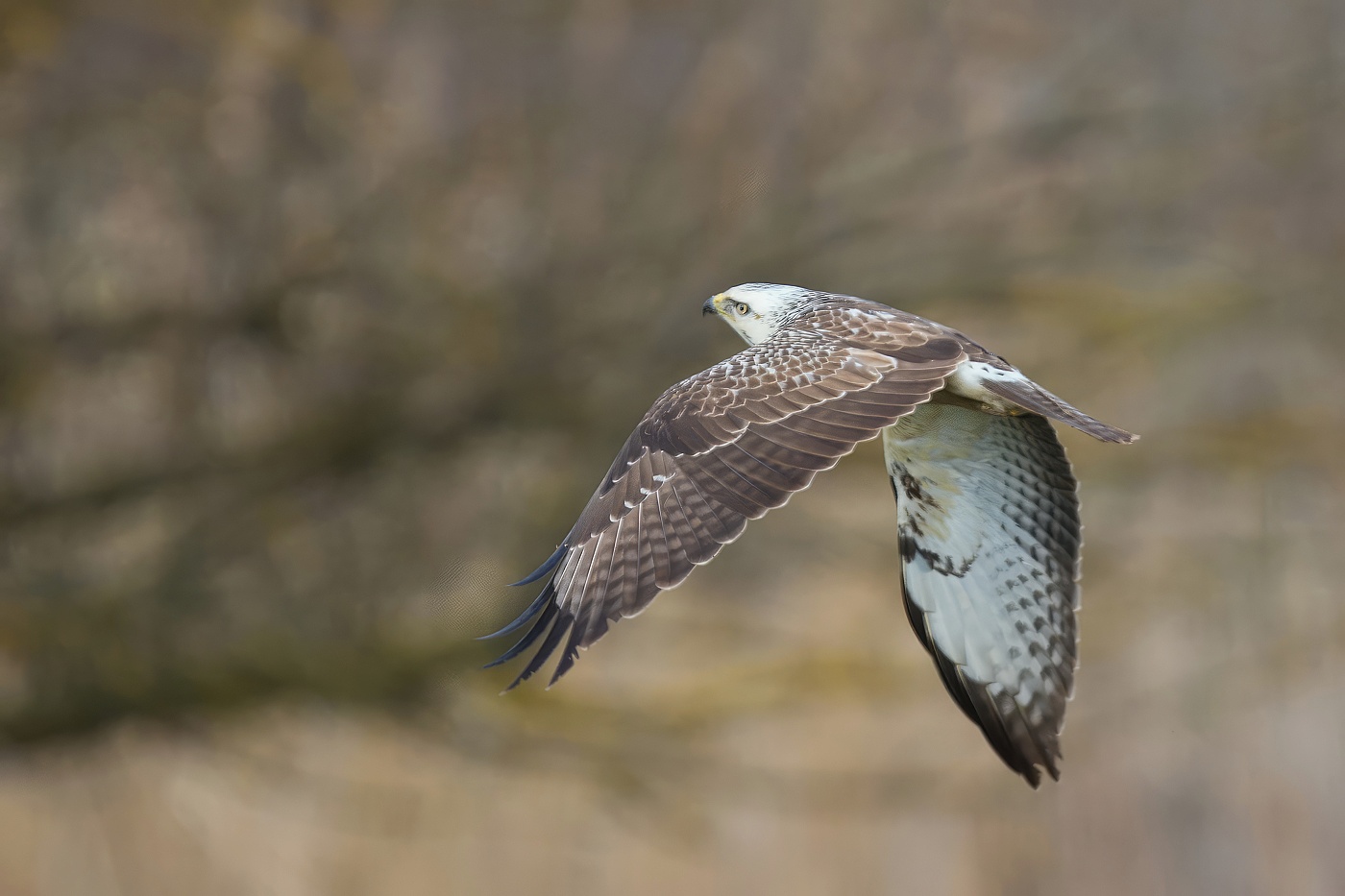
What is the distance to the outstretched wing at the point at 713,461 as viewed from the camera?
2.15 meters

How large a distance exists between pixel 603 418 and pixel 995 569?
7.79 feet

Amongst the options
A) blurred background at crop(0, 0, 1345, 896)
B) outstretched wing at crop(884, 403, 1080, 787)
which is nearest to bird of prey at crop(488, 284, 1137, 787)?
outstretched wing at crop(884, 403, 1080, 787)

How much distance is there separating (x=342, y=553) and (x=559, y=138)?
172 cm

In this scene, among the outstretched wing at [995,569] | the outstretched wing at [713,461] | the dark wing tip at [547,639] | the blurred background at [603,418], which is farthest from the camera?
the blurred background at [603,418]

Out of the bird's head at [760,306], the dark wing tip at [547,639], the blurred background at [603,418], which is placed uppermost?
the bird's head at [760,306]

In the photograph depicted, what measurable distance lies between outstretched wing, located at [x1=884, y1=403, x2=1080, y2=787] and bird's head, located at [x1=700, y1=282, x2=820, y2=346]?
323 mm

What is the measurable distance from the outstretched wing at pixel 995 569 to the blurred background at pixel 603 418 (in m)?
2.04

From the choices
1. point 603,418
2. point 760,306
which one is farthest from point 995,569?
point 603,418

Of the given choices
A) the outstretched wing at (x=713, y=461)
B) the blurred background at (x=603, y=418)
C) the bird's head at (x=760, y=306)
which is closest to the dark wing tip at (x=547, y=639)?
the outstretched wing at (x=713, y=461)

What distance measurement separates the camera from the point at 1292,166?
546cm

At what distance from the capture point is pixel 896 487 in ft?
9.71

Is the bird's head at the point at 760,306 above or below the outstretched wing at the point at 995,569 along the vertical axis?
above

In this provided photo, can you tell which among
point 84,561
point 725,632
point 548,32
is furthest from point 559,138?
point 84,561

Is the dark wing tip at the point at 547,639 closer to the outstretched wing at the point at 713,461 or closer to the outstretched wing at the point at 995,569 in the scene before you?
the outstretched wing at the point at 713,461
